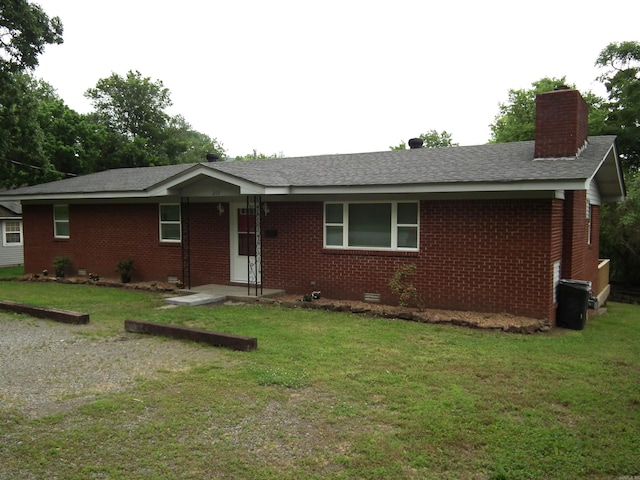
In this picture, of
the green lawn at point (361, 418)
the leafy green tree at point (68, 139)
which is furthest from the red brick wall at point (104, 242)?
the leafy green tree at point (68, 139)

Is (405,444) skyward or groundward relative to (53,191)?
groundward

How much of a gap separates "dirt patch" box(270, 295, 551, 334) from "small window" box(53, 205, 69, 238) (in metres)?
8.88

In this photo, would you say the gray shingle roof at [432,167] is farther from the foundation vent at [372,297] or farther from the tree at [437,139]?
the tree at [437,139]

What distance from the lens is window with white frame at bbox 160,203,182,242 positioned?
539 inches

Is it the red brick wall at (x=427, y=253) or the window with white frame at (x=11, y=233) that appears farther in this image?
the window with white frame at (x=11, y=233)

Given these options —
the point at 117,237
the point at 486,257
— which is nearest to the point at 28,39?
the point at 117,237

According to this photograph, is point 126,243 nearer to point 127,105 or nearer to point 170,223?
point 170,223

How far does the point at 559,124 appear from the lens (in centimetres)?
970

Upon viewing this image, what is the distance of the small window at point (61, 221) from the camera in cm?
1584

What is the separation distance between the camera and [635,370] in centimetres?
633

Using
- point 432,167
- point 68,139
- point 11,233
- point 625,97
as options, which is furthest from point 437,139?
point 432,167

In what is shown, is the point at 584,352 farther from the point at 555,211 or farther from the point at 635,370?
the point at 555,211

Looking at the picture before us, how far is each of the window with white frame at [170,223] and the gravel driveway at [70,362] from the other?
5.43 metres

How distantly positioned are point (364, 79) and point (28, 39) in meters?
25.1
